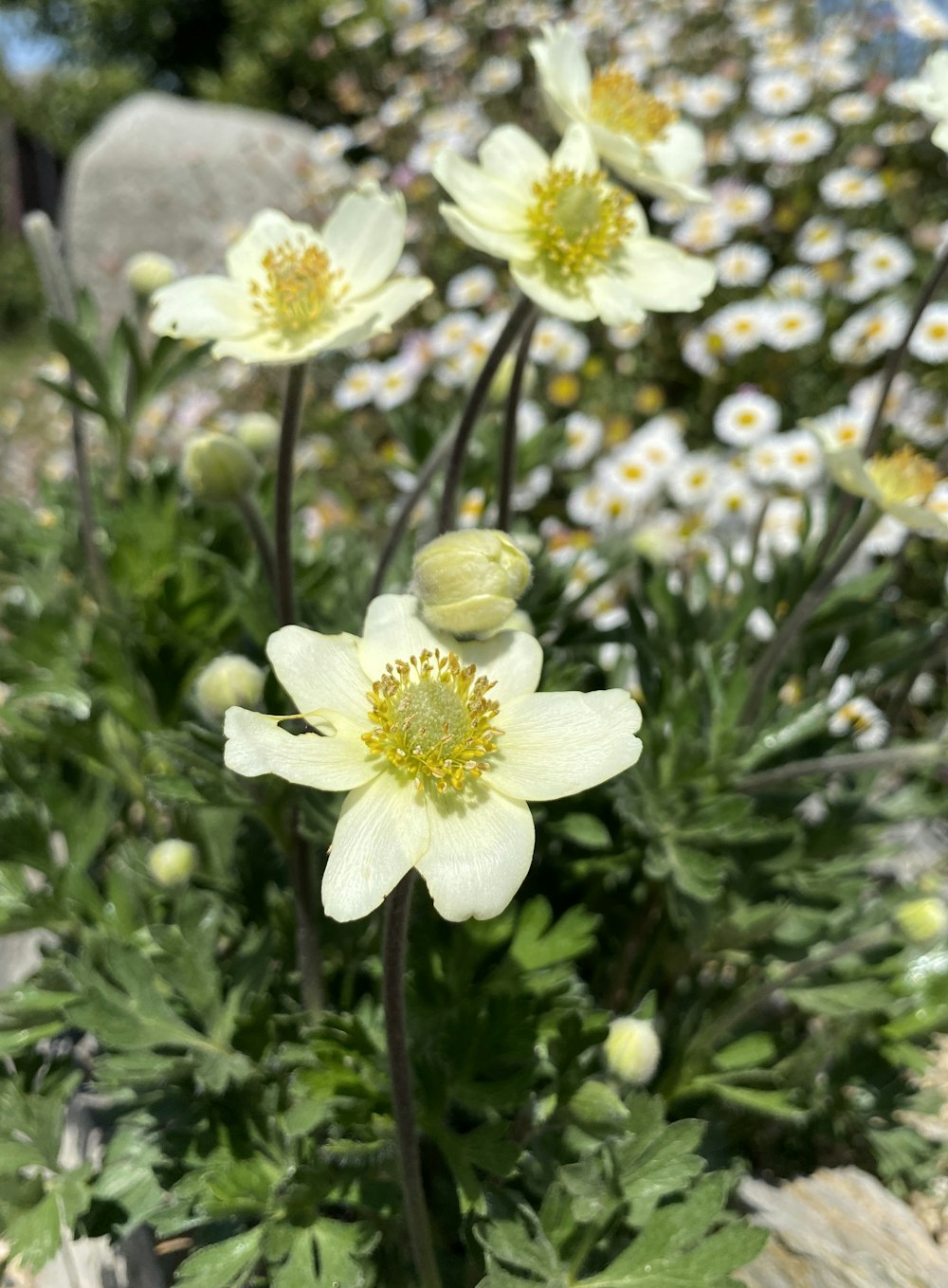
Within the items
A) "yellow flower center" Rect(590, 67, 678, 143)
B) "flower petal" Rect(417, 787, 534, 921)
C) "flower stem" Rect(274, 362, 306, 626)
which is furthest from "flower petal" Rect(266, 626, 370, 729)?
"yellow flower center" Rect(590, 67, 678, 143)

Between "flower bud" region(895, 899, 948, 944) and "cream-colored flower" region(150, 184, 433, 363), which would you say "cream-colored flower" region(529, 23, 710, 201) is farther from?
"flower bud" region(895, 899, 948, 944)

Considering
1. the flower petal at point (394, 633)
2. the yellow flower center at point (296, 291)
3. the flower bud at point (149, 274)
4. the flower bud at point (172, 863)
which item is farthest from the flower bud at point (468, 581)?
the flower bud at point (149, 274)

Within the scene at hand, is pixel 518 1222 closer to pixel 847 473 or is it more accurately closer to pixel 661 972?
pixel 661 972

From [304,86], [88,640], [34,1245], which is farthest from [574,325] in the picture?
[304,86]

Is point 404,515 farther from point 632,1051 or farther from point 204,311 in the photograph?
point 632,1051

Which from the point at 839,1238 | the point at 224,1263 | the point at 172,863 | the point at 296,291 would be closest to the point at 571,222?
the point at 296,291

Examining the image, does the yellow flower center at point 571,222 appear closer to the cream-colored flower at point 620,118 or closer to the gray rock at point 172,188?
the cream-colored flower at point 620,118
